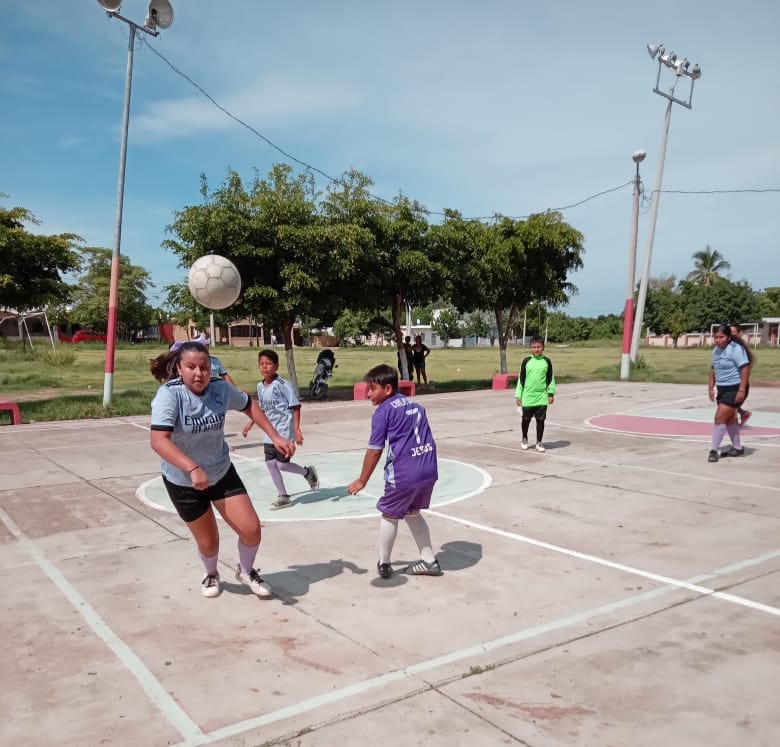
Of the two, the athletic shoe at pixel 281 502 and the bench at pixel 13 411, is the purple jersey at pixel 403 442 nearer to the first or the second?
the athletic shoe at pixel 281 502

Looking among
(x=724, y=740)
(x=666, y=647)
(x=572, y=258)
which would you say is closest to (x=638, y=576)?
(x=666, y=647)

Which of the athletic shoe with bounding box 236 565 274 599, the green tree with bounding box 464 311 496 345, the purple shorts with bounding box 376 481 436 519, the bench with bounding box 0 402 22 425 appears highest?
the green tree with bounding box 464 311 496 345

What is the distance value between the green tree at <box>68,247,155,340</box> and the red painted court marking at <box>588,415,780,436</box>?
59.2m

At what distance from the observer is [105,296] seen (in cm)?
6725

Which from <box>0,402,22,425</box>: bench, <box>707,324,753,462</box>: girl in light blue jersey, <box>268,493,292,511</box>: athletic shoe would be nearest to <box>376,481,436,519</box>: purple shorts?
<box>268,493,292,511</box>: athletic shoe

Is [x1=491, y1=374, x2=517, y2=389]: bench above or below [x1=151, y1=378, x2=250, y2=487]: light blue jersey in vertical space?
below

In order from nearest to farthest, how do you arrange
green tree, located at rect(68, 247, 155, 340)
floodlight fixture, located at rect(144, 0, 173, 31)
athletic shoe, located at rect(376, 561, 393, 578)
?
1. athletic shoe, located at rect(376, 561, 393, 578)
2. floodlight fixture, located at rect(144, 0, 173, 31)
3. green tree, located at rect(68, 247, 155, 340)

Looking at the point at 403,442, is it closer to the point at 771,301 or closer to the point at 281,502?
the point at 281,502

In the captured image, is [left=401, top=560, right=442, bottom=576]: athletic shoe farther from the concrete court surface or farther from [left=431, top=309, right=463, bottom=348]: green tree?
[left=431, top=309, right=463, bottom=348]: green tree

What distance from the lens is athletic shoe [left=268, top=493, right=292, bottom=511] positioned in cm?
714

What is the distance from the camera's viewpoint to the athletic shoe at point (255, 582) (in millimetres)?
4633

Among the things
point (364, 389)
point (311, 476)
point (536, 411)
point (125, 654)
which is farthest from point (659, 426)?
point (125, 654)

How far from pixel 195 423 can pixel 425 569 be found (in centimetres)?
195

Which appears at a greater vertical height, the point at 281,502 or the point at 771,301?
the point at 771,301
